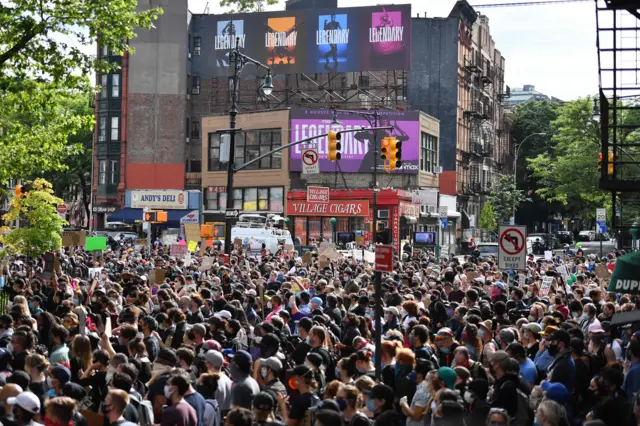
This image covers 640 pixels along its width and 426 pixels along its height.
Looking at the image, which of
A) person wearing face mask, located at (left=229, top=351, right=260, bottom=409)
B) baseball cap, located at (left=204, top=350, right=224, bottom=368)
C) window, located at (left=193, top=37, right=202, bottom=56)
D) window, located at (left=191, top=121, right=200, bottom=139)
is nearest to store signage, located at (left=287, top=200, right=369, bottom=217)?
window, located at (left=191, top=121, right=200, bottom=139)

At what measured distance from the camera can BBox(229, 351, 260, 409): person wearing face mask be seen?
30.7ft

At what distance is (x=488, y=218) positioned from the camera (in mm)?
77875

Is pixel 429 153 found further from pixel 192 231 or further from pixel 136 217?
pixel 192 231

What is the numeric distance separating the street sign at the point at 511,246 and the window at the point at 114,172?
59057 mm

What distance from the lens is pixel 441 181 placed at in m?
74.3

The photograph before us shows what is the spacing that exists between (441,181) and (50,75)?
Answer: 58121 mm

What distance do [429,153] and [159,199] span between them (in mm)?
20768

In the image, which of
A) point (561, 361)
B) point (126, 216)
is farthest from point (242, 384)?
point (126, 216)

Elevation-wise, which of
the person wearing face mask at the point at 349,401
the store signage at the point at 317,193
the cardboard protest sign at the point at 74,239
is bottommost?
the person wearing face mask at the point at 349,401

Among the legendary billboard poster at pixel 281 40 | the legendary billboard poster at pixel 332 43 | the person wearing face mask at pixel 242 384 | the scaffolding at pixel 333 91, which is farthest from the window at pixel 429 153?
the person wearing face mask at pixel 242 384

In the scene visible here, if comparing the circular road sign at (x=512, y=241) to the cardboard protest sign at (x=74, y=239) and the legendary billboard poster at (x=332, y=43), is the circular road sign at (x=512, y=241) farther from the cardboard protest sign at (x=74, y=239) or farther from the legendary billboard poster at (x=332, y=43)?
the legendary billboard poster at (x=332, y=43)

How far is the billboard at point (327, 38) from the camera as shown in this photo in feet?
223

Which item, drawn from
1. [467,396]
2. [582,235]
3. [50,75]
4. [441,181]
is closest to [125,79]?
[441,181]

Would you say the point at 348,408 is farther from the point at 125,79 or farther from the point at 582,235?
the point at 582,235
